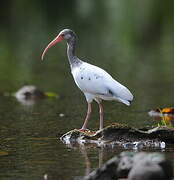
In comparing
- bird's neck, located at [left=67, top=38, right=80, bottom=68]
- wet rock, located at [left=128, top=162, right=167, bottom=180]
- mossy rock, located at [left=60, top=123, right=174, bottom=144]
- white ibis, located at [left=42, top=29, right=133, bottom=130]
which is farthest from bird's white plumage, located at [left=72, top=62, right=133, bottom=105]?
wet rock, located at [left=128, top=162, right=167, bottom=180]

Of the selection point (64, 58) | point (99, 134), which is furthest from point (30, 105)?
point (64, 58)

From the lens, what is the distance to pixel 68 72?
2980 cm

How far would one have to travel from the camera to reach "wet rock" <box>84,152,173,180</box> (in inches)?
400

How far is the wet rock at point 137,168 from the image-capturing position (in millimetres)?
10164

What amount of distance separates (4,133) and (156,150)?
3665 millimetres

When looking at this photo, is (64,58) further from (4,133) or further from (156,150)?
(156,150)

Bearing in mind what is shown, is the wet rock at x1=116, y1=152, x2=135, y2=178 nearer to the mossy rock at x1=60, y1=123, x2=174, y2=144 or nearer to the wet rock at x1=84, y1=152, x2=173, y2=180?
the wet rock at x1=84, y1=152, x2=173, y2=180

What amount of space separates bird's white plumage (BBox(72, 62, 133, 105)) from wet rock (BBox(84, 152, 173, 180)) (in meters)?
3.79

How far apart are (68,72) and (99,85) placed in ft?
48.9

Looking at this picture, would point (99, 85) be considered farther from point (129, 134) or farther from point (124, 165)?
point (124, 165)

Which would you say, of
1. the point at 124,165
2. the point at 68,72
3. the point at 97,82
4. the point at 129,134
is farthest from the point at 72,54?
the point at 68,72

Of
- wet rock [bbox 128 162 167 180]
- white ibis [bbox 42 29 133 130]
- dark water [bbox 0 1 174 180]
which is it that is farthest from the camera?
white ibis [bbox 42 29 133 130]

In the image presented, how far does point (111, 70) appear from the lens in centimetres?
3000

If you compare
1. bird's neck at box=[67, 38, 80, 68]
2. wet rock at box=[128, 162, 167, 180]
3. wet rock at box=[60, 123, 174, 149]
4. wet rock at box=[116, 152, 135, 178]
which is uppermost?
bird's neck at box=[67, 38, 80, 68]
